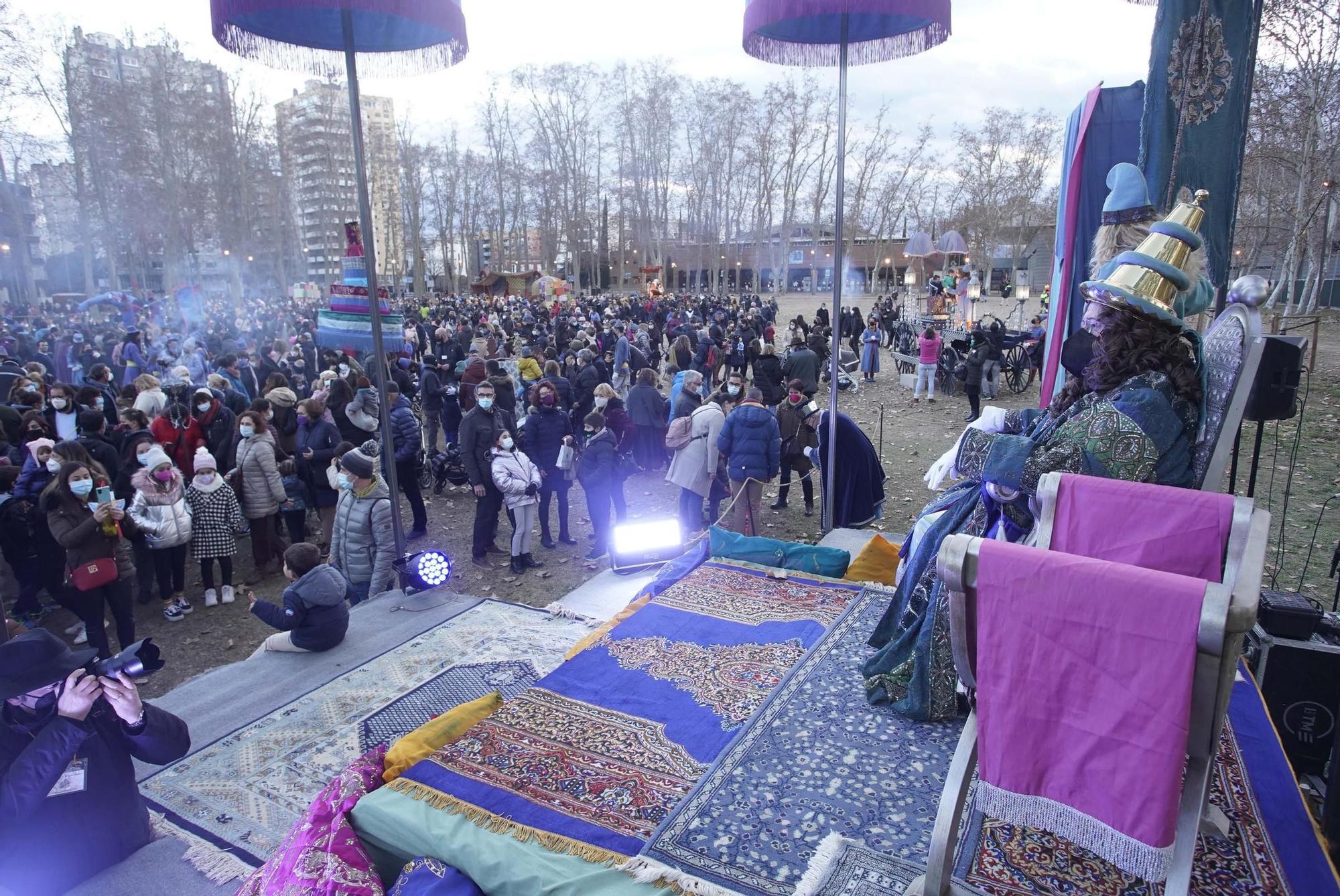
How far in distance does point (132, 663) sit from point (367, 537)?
323 centimetres

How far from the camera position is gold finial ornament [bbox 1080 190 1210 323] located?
8.17 feet

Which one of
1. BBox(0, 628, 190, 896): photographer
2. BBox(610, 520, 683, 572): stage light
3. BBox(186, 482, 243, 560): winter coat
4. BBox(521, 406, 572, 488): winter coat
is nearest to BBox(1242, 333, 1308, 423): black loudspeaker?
BBox(610, 520, 683, 572): stage light

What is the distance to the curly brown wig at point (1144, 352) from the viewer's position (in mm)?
2580

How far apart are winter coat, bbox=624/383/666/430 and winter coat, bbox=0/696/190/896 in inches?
275

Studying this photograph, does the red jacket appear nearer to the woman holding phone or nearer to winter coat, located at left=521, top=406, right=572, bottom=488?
the woman holding phone

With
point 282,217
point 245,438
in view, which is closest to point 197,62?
point 282,217

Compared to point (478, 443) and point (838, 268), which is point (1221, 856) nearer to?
point (838, 268)

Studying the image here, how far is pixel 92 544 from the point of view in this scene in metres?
5.12

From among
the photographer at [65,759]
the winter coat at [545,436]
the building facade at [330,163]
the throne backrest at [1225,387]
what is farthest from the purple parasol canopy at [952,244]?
the building facade at [330,163]

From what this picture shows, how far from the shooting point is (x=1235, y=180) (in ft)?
12.6

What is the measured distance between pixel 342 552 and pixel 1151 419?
5769 mm

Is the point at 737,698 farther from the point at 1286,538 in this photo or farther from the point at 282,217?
the point at 282,217

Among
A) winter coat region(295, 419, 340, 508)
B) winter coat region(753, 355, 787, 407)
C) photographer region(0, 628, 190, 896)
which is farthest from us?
winter coat region(753, 355, 787, 407)

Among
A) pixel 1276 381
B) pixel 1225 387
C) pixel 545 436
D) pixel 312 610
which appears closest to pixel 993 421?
pixel 1225 387
